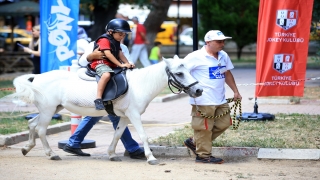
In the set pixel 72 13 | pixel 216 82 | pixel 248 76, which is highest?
pixel 72 13

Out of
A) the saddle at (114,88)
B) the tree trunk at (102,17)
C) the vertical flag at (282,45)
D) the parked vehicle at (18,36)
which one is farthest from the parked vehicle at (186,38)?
the saddle at (114,88)

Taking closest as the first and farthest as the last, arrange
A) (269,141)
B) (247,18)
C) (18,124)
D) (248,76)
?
(269,141)
(18,124)
(248,76)
(247,18)

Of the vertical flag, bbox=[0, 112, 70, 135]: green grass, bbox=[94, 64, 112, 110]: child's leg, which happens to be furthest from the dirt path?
the vertical flag

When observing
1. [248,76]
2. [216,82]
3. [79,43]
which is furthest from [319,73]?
[216,82]

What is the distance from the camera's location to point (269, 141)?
1046cm

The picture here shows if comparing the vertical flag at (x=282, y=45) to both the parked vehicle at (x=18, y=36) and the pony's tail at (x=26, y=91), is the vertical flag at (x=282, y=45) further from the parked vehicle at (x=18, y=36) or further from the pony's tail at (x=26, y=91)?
the parked vehicle at (x=18, y=36)

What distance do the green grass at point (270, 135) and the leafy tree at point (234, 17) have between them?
19288 millimetres

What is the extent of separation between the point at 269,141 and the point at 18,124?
17.0ft

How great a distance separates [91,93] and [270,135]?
10.9 feet

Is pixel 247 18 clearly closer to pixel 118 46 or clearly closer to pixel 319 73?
pixel 319 73

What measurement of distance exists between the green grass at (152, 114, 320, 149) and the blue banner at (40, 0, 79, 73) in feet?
8.60

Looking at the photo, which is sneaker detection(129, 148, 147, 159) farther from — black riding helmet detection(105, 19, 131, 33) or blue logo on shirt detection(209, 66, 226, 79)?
black riding helmet detection(105, 19, 131, 33)

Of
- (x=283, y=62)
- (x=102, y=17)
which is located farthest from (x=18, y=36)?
(x=283, y=62)

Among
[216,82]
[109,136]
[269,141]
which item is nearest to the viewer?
[216,82]
